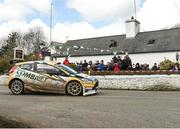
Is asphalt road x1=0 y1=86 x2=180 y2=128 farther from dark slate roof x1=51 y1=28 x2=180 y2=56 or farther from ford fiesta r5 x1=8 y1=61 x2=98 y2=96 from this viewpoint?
dark slate roof x1=51 y1=28 x2=180 y2=56

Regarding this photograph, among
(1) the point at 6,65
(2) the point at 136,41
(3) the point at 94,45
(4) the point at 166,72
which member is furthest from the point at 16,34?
(4) the point at 166,72

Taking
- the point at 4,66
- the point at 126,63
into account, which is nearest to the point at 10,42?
the point at 4,66

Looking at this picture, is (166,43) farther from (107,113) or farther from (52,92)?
(107,113)

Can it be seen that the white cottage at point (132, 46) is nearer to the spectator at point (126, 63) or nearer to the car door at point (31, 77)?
the spectator at point (126, 63)

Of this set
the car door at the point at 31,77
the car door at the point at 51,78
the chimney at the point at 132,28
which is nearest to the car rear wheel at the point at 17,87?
the car door at the point at 31,77

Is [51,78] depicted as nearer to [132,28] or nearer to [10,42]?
[132,28]

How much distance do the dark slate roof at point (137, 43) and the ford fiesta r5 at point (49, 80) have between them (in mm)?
26475

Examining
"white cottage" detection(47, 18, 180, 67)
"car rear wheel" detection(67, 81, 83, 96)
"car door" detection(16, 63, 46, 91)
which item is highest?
"white cottage" detection(47, 18, 180, 67)

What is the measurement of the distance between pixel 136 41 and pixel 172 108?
117 ft

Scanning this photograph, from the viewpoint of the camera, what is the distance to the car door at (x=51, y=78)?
16.9 m

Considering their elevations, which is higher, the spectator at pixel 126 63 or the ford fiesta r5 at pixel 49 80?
the spectator at pixel 126 63

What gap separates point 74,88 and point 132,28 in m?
32.8

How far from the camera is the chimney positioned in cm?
4803

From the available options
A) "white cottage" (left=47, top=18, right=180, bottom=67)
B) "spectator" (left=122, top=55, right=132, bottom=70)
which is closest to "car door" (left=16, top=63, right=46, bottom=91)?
"spectator" (left=122, top=55, right=132, bottom=70)
